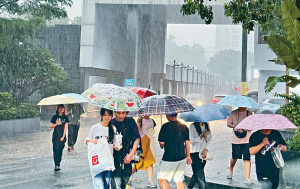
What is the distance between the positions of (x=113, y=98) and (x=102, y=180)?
3.96 ft

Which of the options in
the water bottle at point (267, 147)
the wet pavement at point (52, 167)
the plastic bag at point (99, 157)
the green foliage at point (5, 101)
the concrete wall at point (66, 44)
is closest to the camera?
the plastic bag at point (99, 157)

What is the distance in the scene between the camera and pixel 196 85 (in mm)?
66188

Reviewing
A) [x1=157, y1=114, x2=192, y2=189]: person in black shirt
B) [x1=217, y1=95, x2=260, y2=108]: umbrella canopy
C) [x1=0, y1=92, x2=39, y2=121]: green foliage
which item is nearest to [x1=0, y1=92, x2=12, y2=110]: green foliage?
[x1=0, y1=92, x2=39, y2=121]: green foliage

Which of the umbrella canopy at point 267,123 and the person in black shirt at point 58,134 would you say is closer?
the umbrella canopy at point 267,123

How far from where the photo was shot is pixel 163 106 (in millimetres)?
6188

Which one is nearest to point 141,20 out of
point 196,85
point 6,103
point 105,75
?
point 105,75

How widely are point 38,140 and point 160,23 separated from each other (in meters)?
27.9

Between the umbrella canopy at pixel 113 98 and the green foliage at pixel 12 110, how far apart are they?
12.6 metres

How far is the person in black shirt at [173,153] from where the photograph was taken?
233 inches

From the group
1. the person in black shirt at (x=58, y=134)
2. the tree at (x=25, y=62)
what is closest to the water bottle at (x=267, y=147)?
the person in black shirt at (x=58, y=134)

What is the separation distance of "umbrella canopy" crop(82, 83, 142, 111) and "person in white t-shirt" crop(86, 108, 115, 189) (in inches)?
7.2

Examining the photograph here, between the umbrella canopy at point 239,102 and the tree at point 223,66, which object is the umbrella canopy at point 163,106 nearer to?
the umbrella canopy at point 239,102

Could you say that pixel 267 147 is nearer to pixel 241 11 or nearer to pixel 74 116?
pixel 241 11

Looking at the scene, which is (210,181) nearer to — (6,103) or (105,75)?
(6,103)
